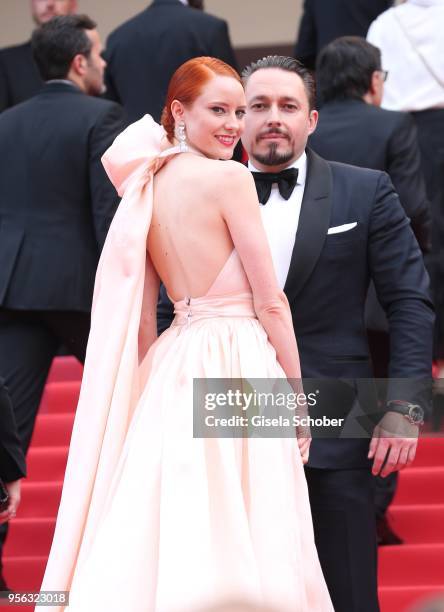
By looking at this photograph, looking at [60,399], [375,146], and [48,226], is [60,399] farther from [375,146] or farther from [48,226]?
[375,146]

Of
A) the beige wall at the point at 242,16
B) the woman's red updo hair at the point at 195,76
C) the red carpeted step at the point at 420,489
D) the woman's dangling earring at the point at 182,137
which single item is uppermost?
the woman's red updo hair at the point at 195,76

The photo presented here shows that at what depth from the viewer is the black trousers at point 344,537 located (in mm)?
4363

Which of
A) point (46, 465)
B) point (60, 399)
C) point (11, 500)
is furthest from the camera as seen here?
point (60, 399)

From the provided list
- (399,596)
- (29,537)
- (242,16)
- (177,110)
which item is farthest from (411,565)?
(242,16)

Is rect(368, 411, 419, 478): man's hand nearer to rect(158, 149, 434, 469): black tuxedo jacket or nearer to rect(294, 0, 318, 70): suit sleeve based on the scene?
rect(158, 149, 434, 469): black tuxedo jacket

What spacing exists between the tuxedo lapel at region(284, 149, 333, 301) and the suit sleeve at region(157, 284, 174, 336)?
358 millimetres

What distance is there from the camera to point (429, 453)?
6.57m

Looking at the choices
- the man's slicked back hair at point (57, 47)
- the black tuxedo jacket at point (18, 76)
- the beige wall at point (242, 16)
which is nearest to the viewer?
the man's slicked back hair at point (57, 47)

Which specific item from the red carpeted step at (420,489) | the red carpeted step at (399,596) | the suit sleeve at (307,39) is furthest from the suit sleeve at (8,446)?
the suit sleeve at (307,39)

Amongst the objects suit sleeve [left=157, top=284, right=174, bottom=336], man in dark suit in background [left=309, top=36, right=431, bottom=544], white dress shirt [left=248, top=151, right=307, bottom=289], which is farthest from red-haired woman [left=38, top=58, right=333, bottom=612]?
man in dark suit in background [left=309, top=36, right=431, bottom=544]

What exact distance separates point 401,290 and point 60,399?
10.0 ft

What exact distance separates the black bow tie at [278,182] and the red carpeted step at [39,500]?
7.68 feet

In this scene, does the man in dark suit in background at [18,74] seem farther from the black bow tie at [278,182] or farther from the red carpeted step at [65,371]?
the black bow tie at [278,182]

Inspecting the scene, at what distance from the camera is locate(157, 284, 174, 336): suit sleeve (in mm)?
4523
